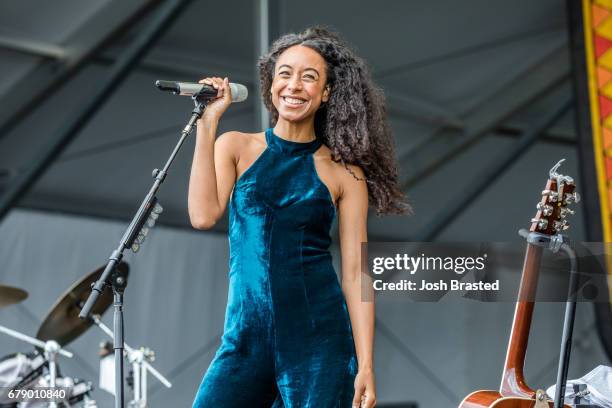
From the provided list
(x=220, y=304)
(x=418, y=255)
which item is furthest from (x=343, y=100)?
(x=220, y=304)

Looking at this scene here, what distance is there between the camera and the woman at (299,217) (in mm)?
2137

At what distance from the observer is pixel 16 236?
662cm

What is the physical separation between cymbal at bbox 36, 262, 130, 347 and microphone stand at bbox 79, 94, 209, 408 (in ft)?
5.67

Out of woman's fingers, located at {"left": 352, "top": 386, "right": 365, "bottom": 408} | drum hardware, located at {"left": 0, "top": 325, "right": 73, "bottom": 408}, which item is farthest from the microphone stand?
drum hardware, located at {"left": 0, "top": 325, "right": 73, "bottom": 408}

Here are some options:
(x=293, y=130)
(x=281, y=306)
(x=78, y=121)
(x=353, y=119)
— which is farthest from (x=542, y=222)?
(x=78, y=121)

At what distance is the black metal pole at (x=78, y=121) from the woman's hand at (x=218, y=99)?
3985mm

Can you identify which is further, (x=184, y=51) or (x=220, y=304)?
(x=220, y=304)

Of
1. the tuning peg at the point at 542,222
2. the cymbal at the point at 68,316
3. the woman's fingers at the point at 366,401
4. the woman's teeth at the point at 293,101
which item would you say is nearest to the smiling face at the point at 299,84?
the woman's teeth at the point at 293,101

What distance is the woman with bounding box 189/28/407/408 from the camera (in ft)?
7.01

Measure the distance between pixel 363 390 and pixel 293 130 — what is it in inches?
25.5

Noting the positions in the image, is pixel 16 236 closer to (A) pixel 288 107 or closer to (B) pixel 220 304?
(B) pixel 220 304

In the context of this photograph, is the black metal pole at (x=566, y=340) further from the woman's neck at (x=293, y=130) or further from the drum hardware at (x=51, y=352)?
the drum hardware at (x=51, y=352)

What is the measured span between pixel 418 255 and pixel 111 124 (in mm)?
4454

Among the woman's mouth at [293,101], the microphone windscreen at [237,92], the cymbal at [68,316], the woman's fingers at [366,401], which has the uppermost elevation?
the microphone windscreen at [237,92]
